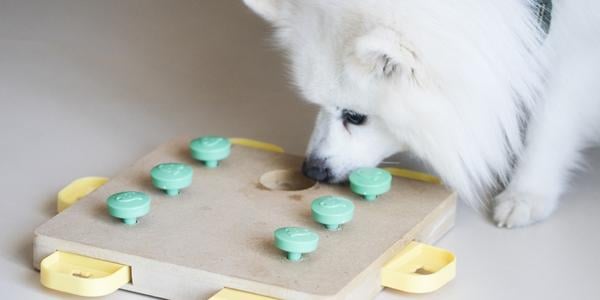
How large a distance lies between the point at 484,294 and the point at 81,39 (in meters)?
2.29

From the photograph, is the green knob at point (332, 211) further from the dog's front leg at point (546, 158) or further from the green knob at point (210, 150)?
the dog's front leg at point (546, 158)

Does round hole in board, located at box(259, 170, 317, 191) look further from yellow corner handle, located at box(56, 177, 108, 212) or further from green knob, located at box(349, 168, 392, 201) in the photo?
yellow corner handle, located at box(56, 177, 108, 212)

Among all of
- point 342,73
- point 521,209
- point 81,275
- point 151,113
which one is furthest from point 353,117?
point 151,113

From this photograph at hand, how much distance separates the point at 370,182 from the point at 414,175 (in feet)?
0.82

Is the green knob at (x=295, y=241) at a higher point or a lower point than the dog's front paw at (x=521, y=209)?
higher

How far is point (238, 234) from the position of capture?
108 inches

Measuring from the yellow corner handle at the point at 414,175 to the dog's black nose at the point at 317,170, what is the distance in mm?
215

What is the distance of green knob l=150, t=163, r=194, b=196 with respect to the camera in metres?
2.91

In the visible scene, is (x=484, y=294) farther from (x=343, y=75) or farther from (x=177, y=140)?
(x=177, y=140)

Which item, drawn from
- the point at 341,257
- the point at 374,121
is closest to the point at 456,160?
the point at 374,121

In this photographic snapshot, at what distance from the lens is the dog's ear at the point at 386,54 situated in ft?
8.57

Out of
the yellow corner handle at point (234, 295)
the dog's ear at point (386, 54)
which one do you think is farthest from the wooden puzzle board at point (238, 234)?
the dog's ear at point (386, 54)

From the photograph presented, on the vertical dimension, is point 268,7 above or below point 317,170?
above

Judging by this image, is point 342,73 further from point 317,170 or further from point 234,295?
point 234,295
